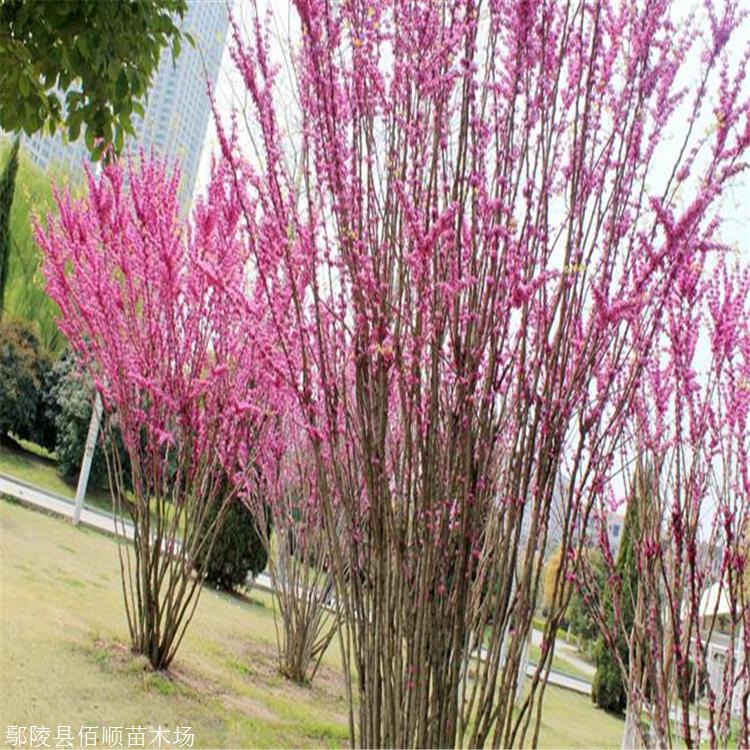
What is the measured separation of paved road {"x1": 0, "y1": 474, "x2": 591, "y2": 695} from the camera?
965 centimetres

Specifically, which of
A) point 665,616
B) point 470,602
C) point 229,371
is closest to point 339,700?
point 229,371

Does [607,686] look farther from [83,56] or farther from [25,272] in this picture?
[25,272]

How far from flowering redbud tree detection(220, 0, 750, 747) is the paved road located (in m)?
7.79

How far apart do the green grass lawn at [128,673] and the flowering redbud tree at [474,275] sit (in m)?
2.49

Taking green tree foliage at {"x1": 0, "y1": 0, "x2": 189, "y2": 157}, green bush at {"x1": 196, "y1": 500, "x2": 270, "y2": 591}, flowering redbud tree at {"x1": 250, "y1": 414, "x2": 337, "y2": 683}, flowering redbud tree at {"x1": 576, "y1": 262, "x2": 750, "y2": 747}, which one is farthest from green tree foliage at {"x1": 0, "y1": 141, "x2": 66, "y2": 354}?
flowering redbud tree at {"x1": 576, "y1": 262, "x2": 750, "y2": 747}

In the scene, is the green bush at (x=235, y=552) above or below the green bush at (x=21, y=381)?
below

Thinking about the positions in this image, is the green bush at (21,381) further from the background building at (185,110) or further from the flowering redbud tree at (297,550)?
the flowering redbud tree at (297,550)

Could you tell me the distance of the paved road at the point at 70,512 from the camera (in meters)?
9.65

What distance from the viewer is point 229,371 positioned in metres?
4.34

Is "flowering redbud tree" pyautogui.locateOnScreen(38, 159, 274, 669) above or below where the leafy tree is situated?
below

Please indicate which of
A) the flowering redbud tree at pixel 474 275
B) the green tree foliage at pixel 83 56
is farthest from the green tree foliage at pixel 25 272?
the flowering redbud tree at pixel 474 275

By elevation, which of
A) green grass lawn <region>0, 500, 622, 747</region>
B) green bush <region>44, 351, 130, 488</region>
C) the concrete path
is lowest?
green grass lawn <region>0, 500, 622, 747</region>

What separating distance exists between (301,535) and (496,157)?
4.73 meters

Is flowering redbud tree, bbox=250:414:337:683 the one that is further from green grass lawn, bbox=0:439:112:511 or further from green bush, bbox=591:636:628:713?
green grass lawn, bbox=0:439:112:511
